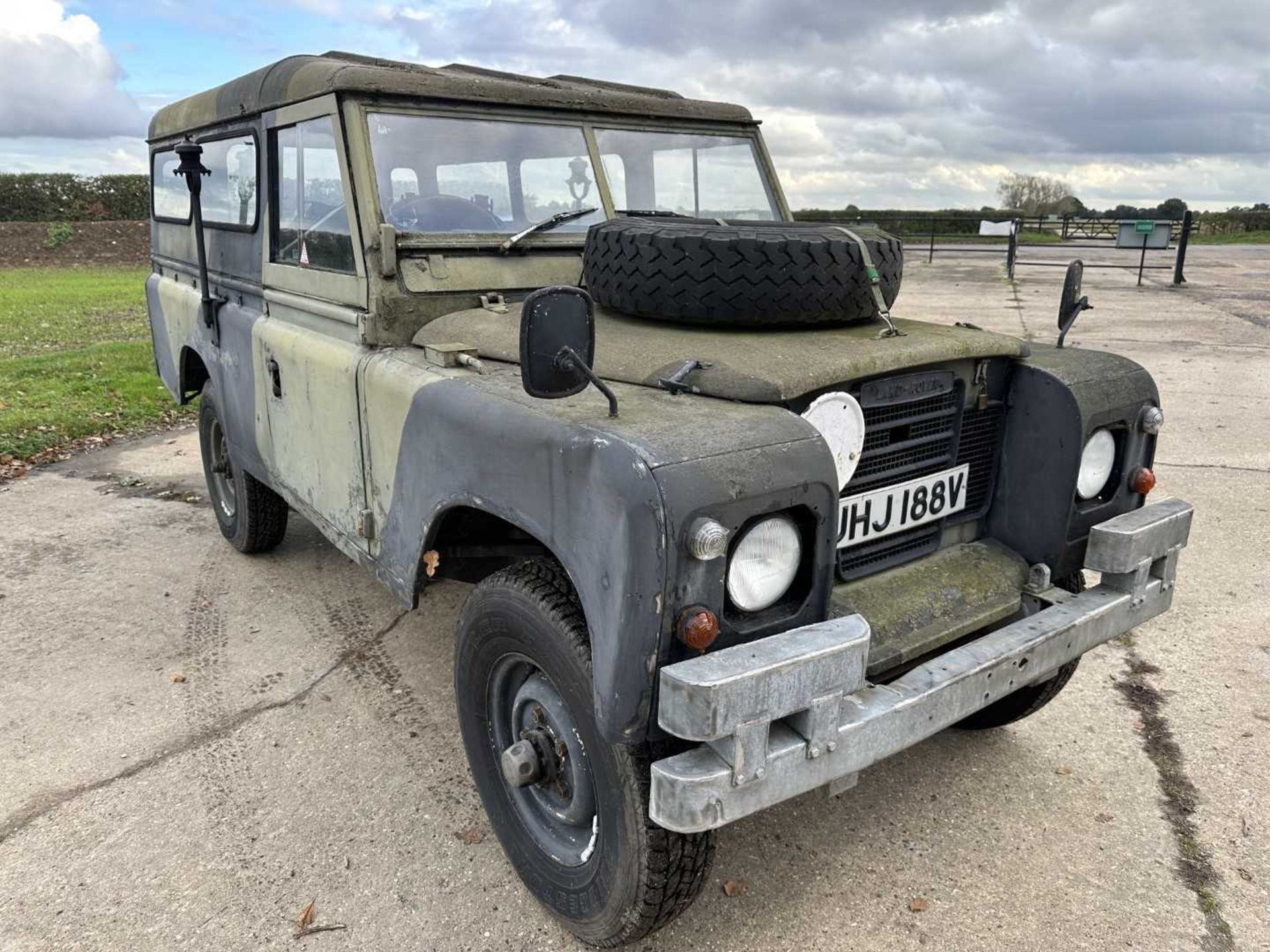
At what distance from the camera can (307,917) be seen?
261cm

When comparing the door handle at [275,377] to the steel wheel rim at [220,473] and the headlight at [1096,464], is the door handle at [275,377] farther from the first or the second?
the headlight at [1096,464]

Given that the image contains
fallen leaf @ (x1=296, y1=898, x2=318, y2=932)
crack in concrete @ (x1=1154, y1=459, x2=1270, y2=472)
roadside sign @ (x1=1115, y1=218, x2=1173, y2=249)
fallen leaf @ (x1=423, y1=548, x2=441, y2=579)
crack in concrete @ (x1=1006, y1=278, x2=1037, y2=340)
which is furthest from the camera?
roadside sign @ (x1=1115, y1=218, x2=1173, y2=249)

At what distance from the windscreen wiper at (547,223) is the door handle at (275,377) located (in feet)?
3.61

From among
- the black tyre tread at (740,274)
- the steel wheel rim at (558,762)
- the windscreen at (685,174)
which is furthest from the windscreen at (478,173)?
the steel wheel rim at (558,762)

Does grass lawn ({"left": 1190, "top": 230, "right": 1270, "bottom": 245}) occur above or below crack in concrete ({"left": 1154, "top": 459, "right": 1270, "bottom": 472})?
above

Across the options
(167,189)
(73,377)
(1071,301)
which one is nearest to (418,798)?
(1071,301)

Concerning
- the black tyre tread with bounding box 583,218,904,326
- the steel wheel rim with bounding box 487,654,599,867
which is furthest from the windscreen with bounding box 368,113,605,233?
the steel wheel rim with bounding box 487,654,599,867

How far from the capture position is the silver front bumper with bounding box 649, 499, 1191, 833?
1.88 meters

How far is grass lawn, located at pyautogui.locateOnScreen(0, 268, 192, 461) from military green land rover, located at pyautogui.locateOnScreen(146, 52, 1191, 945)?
14.1ft

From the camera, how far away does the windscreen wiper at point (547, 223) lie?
3.51m

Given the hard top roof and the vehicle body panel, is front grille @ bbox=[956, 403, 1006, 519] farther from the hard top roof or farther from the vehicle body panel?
the hard top roof

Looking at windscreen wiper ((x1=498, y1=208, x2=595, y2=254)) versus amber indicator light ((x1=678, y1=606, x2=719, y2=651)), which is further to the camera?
windscreen wiper ((x1=498, y1=208, x2=595, y2=254))

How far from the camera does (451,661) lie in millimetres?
4027

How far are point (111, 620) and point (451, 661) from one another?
1726mm
